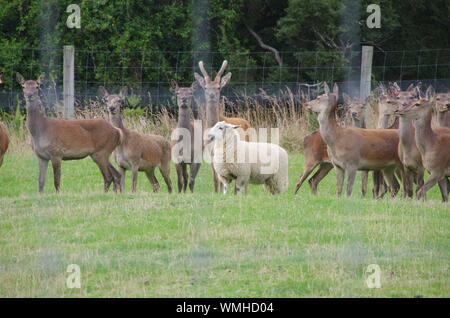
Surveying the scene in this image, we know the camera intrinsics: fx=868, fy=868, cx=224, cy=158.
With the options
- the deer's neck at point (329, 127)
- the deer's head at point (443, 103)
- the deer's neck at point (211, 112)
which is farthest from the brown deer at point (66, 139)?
the deer's head at point (443, 103)

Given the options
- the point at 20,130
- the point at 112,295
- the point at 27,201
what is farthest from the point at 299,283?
the point at 20,130

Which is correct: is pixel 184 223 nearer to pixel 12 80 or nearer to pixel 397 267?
pixel 397 267

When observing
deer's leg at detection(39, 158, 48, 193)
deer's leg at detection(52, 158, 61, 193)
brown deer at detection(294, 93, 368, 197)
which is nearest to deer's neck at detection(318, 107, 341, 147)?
brown deer at detection(294, 93, 368, 197)

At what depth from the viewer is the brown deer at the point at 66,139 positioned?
12883 mm

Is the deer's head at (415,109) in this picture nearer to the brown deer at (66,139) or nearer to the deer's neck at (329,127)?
the deer's neck at (329,127)

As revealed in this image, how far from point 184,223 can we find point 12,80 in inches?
645

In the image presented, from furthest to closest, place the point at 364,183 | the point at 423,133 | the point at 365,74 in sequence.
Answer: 1. the point at 365,74
2. the point at 364,183
3. the point at 423,133

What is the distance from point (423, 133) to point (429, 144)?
0.20 metres

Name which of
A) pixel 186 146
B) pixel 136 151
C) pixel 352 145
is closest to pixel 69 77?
pixel 186 146

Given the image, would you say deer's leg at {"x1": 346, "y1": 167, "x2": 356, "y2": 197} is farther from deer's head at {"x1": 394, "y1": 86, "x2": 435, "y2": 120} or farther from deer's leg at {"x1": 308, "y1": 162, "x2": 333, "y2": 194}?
deer's leg at {"x1": 308, "y1": 162, "x2": 333, "y2": 194}

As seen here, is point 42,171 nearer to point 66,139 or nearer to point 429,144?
point 66,139

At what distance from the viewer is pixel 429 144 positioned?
12.0m

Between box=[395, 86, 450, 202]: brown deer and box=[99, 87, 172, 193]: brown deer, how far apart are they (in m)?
4.08

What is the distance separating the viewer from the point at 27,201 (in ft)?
36.0
